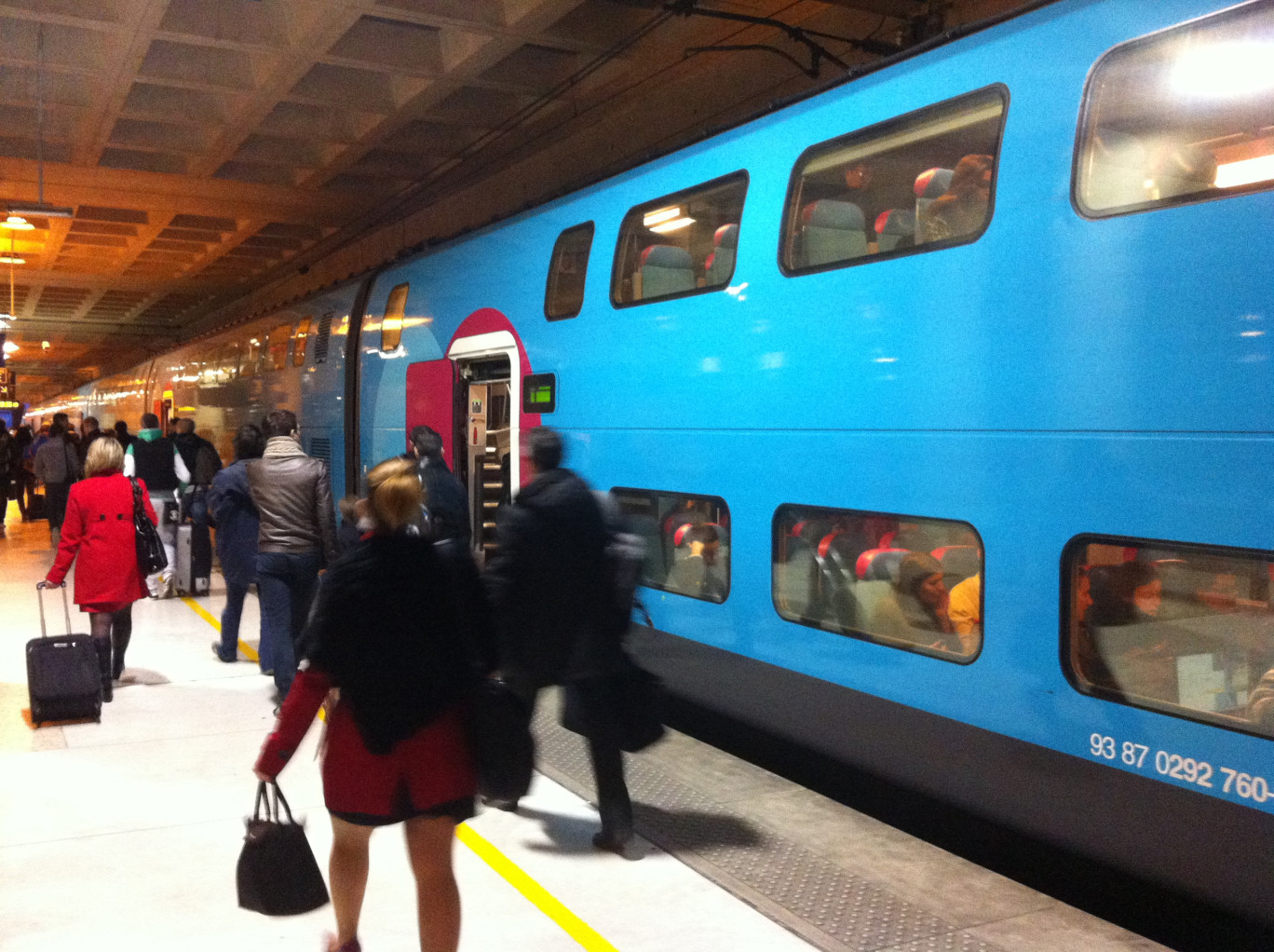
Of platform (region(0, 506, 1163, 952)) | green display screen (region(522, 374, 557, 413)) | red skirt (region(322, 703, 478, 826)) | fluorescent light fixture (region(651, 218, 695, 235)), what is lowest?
platform (region(0, 506, 1163, 952))

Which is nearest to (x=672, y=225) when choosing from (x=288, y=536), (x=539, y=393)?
(x=539, y=393)

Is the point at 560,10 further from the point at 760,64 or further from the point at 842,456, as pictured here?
the point at 842,456

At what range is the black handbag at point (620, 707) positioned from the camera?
14.3 feet

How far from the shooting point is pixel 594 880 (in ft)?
13.8

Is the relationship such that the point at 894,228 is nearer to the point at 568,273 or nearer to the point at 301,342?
the point at 568,273

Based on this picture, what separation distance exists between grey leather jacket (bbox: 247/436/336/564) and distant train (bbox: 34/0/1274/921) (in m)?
1.57

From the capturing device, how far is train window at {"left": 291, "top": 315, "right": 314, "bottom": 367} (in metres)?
12.2

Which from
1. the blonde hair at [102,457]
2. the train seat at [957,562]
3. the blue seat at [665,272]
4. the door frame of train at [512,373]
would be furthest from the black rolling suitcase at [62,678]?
the train seat at [957,562]

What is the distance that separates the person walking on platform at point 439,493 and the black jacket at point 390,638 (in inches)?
128

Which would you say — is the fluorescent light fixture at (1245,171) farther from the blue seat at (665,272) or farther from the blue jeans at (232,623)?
the blue jeans at (232,623)

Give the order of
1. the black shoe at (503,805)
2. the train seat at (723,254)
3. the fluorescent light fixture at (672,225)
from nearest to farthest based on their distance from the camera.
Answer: the black shoe at (503,805) → the train seat at (723,254) → the fluorescent light fixture at (672,225)

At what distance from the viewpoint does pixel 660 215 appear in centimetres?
623

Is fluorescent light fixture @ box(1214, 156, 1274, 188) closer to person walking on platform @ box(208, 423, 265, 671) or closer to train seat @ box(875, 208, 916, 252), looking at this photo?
train seat @ box(875, 208, 916, 252)

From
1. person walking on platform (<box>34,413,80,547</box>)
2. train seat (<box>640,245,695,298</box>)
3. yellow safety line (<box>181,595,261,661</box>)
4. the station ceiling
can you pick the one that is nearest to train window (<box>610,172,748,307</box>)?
train seat (<box>640,245,695,298</box>)
